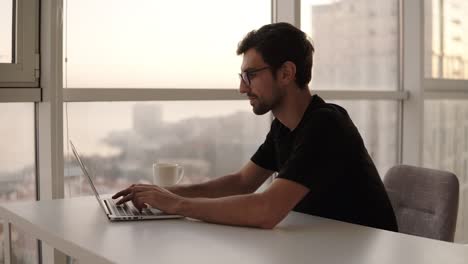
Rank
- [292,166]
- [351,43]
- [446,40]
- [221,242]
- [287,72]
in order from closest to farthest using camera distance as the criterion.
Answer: [221,242] → [292,166] → [287,72] → [351,43] → [446,40]

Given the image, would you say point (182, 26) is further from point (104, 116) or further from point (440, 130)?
point (440, 130)

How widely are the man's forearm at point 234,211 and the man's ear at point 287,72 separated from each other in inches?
18.0

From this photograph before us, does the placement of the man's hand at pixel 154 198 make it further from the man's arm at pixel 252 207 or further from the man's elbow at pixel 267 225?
the man's elbow at pixel 267 225

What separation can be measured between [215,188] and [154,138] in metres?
0.50

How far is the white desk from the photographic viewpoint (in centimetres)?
131

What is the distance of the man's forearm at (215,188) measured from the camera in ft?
6.81

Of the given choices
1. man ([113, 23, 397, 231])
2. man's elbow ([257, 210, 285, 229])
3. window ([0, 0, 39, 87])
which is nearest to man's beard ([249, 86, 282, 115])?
man ([113, 23, 397, 231])

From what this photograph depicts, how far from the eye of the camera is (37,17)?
7.11ft

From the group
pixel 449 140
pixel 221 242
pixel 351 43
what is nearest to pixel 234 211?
pixel 221 242

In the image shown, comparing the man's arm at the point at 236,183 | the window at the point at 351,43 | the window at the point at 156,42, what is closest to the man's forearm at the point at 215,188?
the man's arm at the point at 236,183

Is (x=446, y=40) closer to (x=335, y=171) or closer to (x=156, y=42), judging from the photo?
(x=156, y=42)

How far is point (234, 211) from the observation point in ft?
5.37

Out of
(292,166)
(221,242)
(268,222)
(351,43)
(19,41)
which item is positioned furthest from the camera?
(351,43)

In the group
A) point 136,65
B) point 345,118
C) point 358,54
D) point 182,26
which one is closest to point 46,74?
point 136,65
